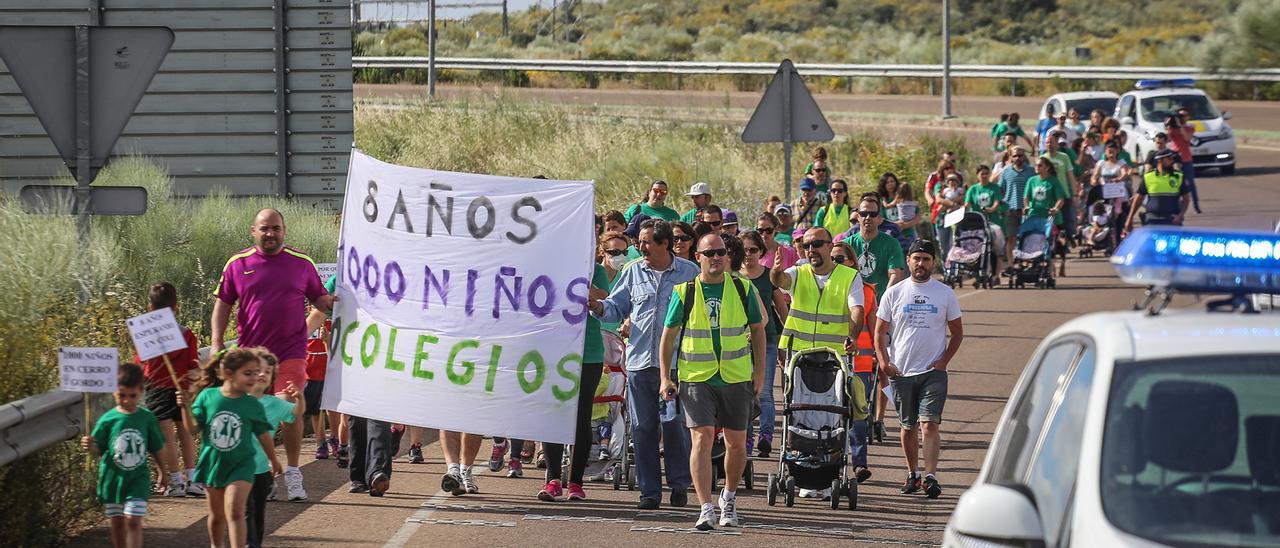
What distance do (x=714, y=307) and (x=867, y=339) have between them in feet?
7.89

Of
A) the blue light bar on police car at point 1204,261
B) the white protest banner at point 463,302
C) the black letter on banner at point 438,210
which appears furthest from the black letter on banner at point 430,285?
the blue light bar on police car at point 1204,261

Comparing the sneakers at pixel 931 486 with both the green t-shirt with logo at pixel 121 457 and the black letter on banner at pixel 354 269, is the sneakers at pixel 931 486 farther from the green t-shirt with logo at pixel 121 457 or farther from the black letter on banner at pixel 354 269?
the green t-shirt with logo at pixel 121 457

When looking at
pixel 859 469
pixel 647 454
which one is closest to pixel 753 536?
pixel 647 454

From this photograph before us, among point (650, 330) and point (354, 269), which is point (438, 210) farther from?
point (650, 330)

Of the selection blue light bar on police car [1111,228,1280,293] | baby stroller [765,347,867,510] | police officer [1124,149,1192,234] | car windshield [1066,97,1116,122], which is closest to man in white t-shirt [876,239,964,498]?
baby stroller [765,347,867,510]

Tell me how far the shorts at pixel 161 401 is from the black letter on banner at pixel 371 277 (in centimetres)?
137

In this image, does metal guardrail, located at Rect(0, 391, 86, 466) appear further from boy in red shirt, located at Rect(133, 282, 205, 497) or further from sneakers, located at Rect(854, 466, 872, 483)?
sneakers, located at Rect(854, 466, 872, 483)

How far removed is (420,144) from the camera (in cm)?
3278

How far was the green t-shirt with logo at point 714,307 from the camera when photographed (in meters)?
10.4

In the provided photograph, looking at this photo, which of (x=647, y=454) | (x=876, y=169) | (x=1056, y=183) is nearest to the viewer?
(x=647, y=454)

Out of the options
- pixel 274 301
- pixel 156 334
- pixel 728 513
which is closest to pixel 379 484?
pixel 274 301

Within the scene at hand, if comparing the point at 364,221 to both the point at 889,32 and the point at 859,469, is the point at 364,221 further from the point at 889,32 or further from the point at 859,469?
the point at 889,32

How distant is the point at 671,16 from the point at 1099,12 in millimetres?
25075

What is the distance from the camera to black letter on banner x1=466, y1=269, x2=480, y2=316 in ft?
36.2
